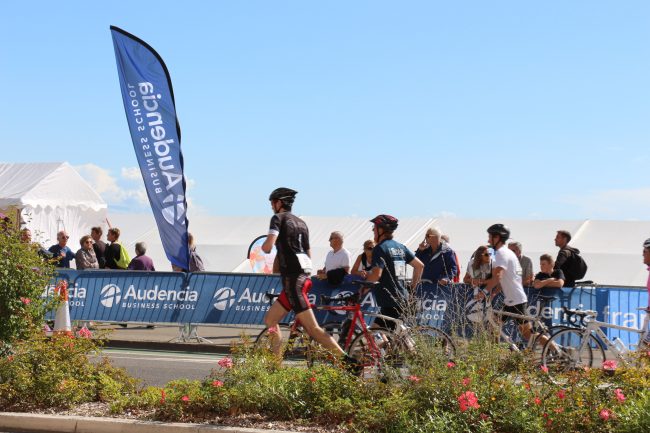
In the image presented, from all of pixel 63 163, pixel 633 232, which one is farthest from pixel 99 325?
pixel 633 232

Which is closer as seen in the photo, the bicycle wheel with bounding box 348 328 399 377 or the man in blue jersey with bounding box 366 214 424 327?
the bicycle wheel with bounding box 348 328 399 377

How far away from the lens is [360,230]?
28094 mm

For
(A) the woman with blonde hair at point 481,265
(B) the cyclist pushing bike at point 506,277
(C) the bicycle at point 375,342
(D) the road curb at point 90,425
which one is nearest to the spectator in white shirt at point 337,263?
(A) the woman with blonde hair at point 481,265

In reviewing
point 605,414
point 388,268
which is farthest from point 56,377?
point 605,414

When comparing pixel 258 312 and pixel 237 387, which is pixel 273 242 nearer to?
pixel 237 387

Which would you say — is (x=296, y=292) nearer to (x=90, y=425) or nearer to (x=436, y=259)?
(x=90, y=425)

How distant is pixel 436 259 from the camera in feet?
48.6

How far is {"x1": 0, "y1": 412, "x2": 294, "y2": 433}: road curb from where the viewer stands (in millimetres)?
7301

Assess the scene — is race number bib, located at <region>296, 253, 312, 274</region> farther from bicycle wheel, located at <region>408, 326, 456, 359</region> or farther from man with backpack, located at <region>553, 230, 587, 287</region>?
man with backpack, located at <region>553, 230, 587, 287</region>

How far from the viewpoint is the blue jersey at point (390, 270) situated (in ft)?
32.2

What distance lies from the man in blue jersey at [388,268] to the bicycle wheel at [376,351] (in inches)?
8.8

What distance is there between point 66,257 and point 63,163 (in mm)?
8629

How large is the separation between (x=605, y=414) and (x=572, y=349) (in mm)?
4344

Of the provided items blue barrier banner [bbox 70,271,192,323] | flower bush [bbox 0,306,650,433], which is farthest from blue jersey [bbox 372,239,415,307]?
blue barrier banner [bbox 70,271,192,323]
